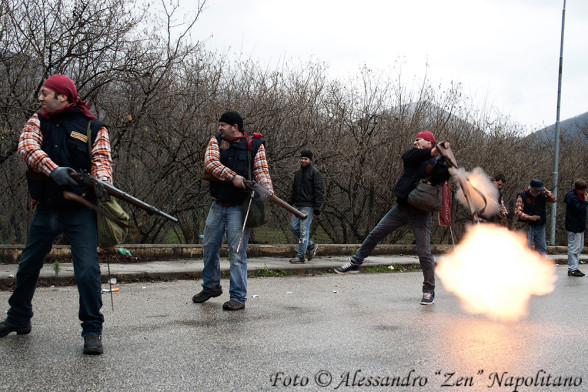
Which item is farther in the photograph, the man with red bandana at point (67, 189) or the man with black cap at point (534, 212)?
the man with black cap at point (534, 212)

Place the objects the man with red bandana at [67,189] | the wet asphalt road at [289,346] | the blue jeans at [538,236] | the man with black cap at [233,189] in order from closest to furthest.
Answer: the wet asphalt road at [289,346], the man with red bandana at [67,189], the man with black cap at [233,189], the blue jeans at [538,236]

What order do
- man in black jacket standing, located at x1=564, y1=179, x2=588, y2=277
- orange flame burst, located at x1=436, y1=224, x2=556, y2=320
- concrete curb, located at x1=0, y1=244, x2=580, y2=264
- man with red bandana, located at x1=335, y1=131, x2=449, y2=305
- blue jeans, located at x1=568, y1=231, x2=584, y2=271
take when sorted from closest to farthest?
man with red bandana, located at x1=335, y1=131, x2=449, y2=305 < orange flame burst, located at x1=436, y1=224, x2=556, y2=320 < concrete curb, located at x1=0, y1=244, x2=580, y2=264 < man in black jacket standing, located at x1=564, y1=179, x2=588, y2=277 < blue jeans, located at x1=568, y1=231, x2=584, y2=271

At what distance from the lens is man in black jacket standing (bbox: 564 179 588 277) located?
10.7 meters

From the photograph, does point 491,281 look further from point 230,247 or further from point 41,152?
point 41,152

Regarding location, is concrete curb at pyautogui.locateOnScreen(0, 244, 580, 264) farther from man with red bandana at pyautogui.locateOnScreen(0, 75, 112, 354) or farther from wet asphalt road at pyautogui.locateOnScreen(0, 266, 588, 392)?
man with red bandana at pyautogui.locateOnScreen(0, 75, 112, 354)

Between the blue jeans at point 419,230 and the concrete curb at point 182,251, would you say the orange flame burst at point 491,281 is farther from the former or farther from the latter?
the concrete curb at point 182,251

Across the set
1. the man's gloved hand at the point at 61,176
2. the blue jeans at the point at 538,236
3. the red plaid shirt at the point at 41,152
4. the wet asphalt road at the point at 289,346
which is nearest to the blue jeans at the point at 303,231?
the wet asphalt road at the point at 289,346

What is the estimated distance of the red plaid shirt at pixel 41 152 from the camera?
157 inches

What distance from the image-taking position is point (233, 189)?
19.4ft

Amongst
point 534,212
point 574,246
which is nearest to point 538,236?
point 534,212

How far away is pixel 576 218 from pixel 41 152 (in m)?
9.71

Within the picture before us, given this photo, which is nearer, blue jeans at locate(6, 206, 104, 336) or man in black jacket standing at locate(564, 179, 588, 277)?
blue jeans at locate(6, 206, 104, 336)

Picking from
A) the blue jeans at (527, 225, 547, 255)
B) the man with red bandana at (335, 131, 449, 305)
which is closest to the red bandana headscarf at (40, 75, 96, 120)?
the man with red bandana at (335, 131, 449, 305)

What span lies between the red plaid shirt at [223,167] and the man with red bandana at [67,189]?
152cm
